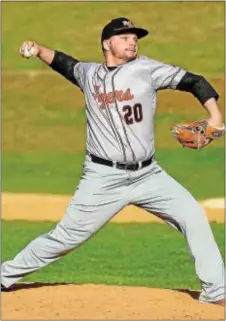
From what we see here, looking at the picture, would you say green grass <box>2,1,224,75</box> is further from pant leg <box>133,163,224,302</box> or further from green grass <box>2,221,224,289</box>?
pant leg <box>133,163,224,302</box>

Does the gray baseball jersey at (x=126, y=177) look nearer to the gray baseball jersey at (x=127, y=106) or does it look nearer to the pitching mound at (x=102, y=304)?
the gray baseball jersey at (x=127, y=106)

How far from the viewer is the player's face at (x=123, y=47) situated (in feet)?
26.6

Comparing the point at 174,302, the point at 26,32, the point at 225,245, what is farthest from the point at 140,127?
the point at 26,32

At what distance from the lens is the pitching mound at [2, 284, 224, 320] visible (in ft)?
25.6

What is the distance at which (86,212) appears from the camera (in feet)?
26.8

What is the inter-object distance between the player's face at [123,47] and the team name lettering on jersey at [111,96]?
0.26 metres

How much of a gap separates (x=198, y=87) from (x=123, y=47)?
612mm

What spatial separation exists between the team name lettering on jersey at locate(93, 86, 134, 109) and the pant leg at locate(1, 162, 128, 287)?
45 centimetres

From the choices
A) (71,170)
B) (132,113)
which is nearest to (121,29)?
(132,113)

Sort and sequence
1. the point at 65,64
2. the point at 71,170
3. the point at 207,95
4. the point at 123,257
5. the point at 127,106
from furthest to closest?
the point at 71,170 → the point at 123,257 → the point at 65,64 → the point at 127,106 → the point at 207,95

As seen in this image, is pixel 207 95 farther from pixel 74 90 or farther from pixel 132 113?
pixel 74 90

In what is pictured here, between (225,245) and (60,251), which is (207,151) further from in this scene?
(60,251)

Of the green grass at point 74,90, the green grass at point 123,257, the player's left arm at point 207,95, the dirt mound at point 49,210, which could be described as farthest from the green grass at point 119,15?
the player's left arm at point 207,95

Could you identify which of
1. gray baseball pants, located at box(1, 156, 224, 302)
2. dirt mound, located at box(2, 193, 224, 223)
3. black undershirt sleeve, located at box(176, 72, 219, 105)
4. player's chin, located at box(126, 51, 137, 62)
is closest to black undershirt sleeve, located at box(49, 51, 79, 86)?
player's chin, located at box(126, 51, 137, 62)
